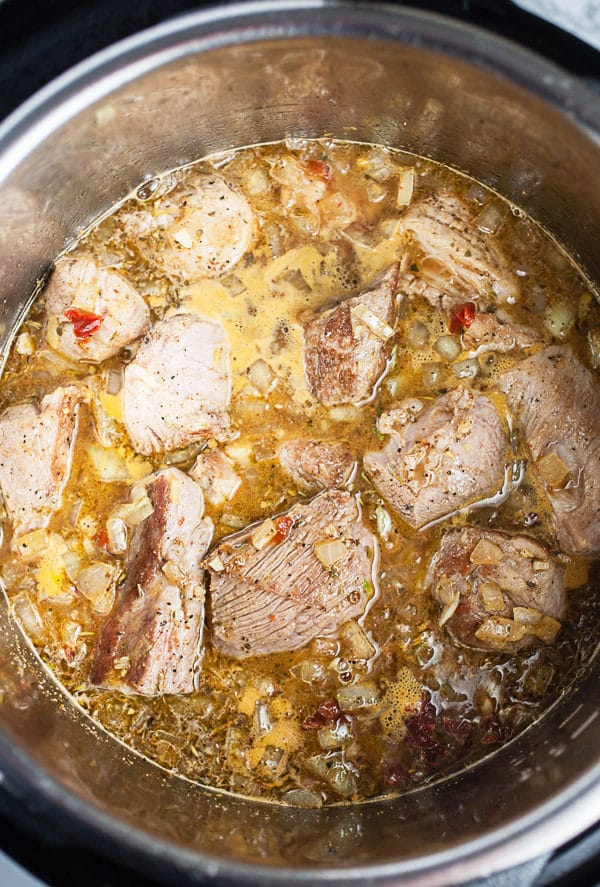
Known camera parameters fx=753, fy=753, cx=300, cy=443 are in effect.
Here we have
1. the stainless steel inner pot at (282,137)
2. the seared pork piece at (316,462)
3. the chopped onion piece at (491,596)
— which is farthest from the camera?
the seared pork piece at (316,462)

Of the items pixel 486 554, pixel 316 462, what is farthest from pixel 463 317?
pixel 486 554

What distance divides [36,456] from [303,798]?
159cm

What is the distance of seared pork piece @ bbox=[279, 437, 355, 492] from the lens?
109 inches

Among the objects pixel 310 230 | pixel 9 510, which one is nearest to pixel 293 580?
pixel 9 510

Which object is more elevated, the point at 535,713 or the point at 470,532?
the point at 470,532

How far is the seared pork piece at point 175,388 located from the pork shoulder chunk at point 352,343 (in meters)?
0.36

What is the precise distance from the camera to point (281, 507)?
2.85 m

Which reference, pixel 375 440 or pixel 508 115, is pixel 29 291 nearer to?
pixel 375 440

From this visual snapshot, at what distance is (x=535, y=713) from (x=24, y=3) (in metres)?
2.87

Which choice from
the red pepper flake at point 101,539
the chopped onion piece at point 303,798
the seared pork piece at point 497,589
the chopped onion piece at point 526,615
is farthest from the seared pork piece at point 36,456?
the chopped onion piece at point 526,615

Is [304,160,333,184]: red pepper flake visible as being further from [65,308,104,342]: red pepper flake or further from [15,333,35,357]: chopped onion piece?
[15,333,35,357]: chopped onion piece

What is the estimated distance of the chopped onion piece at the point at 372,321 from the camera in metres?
2.69

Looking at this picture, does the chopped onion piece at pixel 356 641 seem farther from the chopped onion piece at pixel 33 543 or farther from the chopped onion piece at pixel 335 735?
the chopped onion piece at pixel 33 543

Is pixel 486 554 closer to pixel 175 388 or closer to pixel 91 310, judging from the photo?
pixel 175 388
